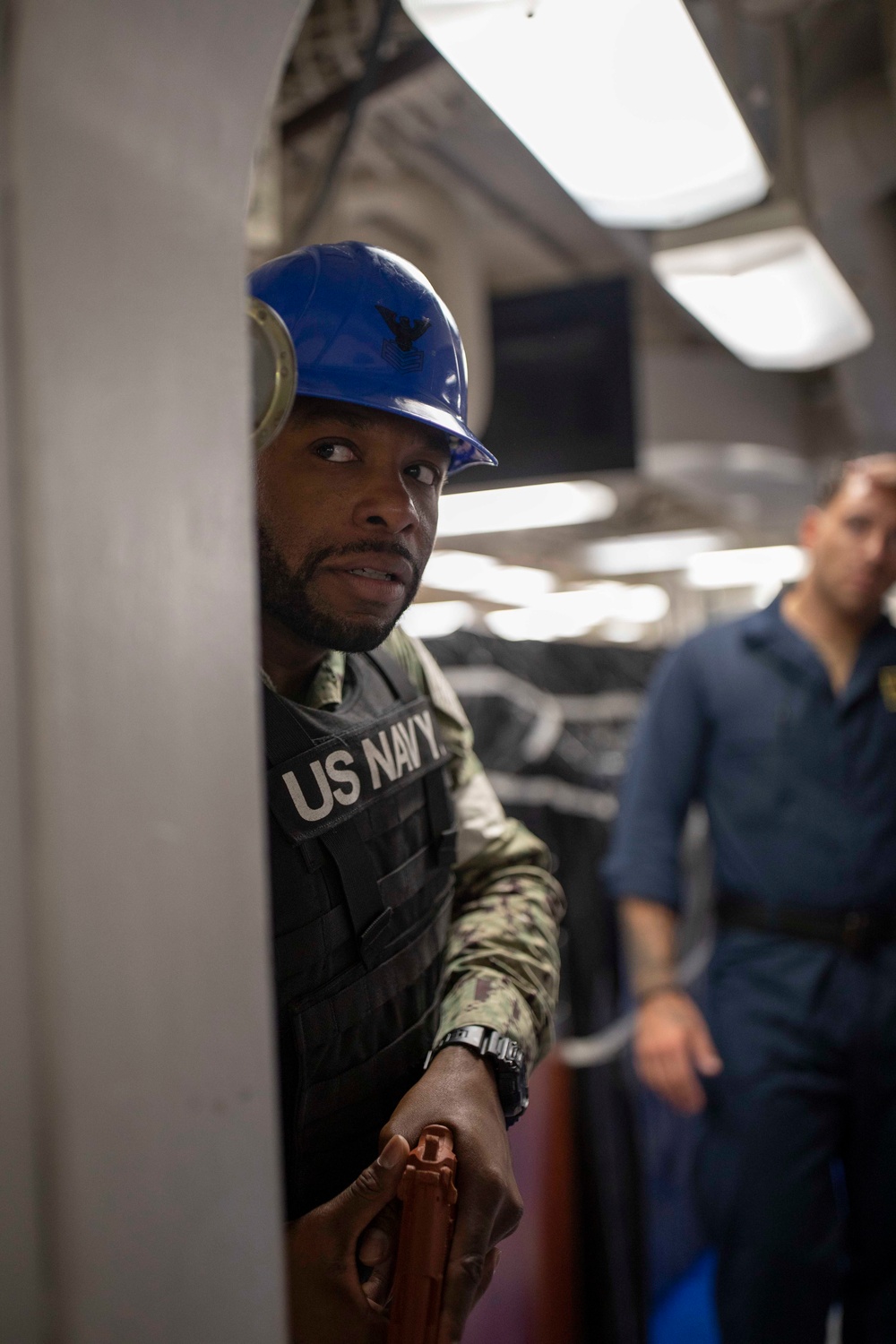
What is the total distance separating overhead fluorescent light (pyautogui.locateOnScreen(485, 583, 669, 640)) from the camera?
14.5 ft

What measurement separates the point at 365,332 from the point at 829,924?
4.15ft

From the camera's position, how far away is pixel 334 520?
52cm

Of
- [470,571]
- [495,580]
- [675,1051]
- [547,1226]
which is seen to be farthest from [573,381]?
[547,1226]

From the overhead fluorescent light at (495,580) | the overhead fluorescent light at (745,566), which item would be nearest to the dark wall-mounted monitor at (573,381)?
the overhead fluorescent light at (495,580)

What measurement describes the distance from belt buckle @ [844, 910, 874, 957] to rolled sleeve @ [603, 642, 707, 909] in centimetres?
27

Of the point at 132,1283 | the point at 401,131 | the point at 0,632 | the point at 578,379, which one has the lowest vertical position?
the point at 132,1283

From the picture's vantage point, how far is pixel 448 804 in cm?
68

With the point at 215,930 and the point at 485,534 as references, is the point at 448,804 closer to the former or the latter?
the point at 215,930

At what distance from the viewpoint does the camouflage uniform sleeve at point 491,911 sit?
0.63 metres

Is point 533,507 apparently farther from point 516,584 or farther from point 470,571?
point 470,571

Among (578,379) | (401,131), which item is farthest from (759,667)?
(401,131)

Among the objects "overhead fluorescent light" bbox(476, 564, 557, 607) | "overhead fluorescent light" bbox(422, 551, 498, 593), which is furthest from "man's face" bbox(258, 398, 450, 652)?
"overhead fluorescent light" bbox(476, 564, 557, 607)

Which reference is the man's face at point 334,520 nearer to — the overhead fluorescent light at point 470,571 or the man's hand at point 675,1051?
the man's hand at point 675,1051

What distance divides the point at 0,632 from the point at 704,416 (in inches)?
136
